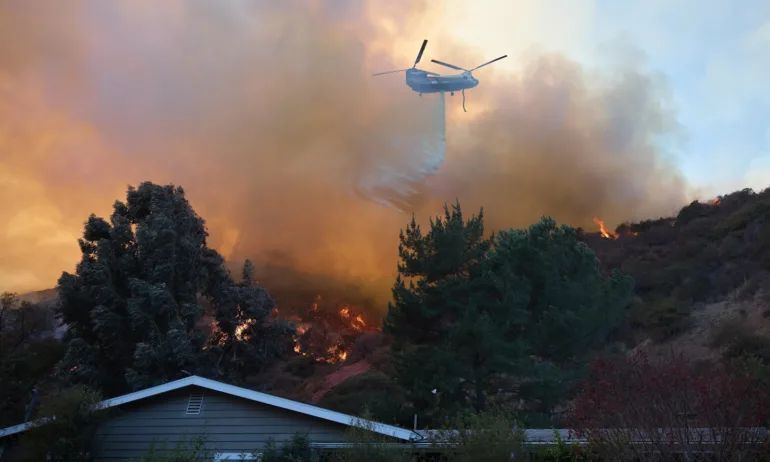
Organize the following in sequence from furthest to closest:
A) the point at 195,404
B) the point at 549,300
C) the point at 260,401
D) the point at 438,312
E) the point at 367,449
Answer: the point at 549,300
the point at 438,312
the point at 195,404
the point at 260,401
the point at 367,449

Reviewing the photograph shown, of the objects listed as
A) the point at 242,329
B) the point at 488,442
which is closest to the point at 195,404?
the point at 488,442

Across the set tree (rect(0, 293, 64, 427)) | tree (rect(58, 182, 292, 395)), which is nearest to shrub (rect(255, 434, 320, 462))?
tree (rect(58, 182, 292, 395))

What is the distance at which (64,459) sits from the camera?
17578 mm

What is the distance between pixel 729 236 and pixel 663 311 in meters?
16.0

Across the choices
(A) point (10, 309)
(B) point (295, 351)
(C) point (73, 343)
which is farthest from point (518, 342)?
(B) point (295, 351)

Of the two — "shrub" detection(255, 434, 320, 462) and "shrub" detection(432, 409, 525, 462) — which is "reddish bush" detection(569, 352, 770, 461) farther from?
"shrub" detection(255, 434, 320, 462)

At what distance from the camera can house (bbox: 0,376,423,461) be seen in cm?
1809

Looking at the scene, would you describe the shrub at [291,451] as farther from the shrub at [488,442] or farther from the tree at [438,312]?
the tree at [438,312]

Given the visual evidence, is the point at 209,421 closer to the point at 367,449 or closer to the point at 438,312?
the point at 367,449

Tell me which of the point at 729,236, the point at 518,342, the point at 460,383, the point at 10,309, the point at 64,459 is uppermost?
the point at 729,236

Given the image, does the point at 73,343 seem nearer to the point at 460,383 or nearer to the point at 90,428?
the point at 90,428

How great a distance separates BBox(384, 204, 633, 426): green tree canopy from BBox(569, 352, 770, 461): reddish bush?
14023 millimetres

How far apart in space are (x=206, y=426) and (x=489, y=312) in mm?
15143

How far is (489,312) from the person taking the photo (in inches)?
1136
